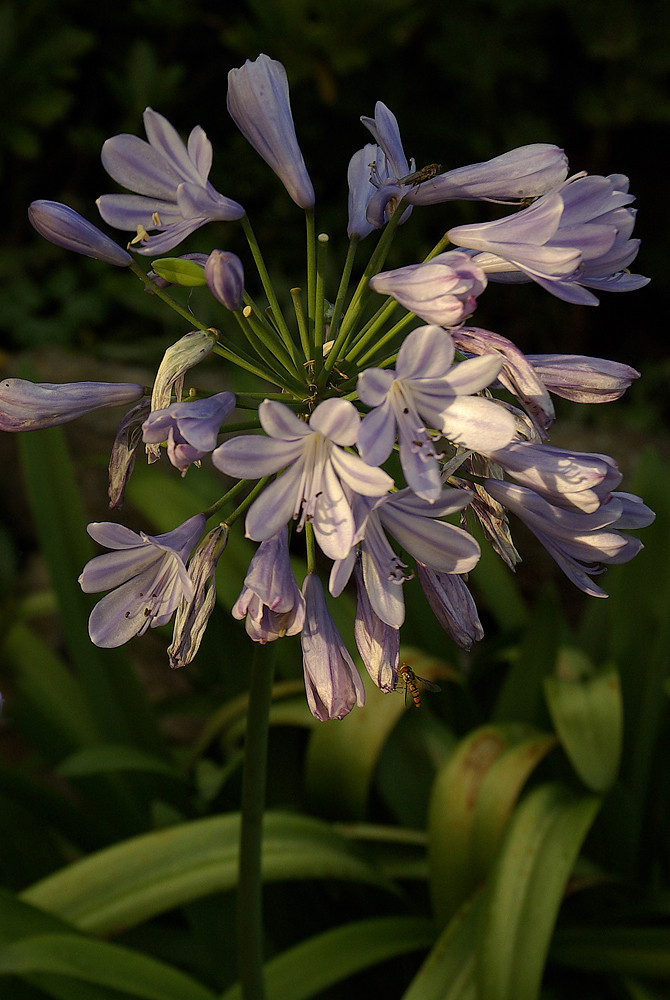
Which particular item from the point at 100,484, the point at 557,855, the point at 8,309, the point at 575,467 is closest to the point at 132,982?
the point at 557,855

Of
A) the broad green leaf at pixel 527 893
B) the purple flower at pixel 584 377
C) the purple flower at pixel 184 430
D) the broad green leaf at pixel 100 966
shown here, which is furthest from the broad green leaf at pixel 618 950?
the purple flower at pixel 184 430

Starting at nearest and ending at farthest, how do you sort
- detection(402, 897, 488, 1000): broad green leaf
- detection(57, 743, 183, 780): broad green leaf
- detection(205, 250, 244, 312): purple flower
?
detection(205, 250, 244, 312): purple flower < detection(402, 897, 488, 1000): broad green leaf < detection(57, 743, 183, 780): broad green leaf

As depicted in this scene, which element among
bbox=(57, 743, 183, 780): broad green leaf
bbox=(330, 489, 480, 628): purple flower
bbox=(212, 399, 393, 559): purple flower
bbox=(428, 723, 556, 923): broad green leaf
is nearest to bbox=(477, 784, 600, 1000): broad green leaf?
bbox=(428, 723, 556, 923): broad green leaf

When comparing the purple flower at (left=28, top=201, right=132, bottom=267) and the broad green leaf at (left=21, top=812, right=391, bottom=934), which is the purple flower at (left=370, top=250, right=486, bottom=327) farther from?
the broad green leaf at (left=21, top=812, right=391, bottom=934)

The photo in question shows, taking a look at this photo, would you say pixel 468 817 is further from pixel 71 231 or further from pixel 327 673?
pixel 71 231

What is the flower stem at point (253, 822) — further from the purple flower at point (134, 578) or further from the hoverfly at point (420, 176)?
the hoverfly at point (420, 176)
